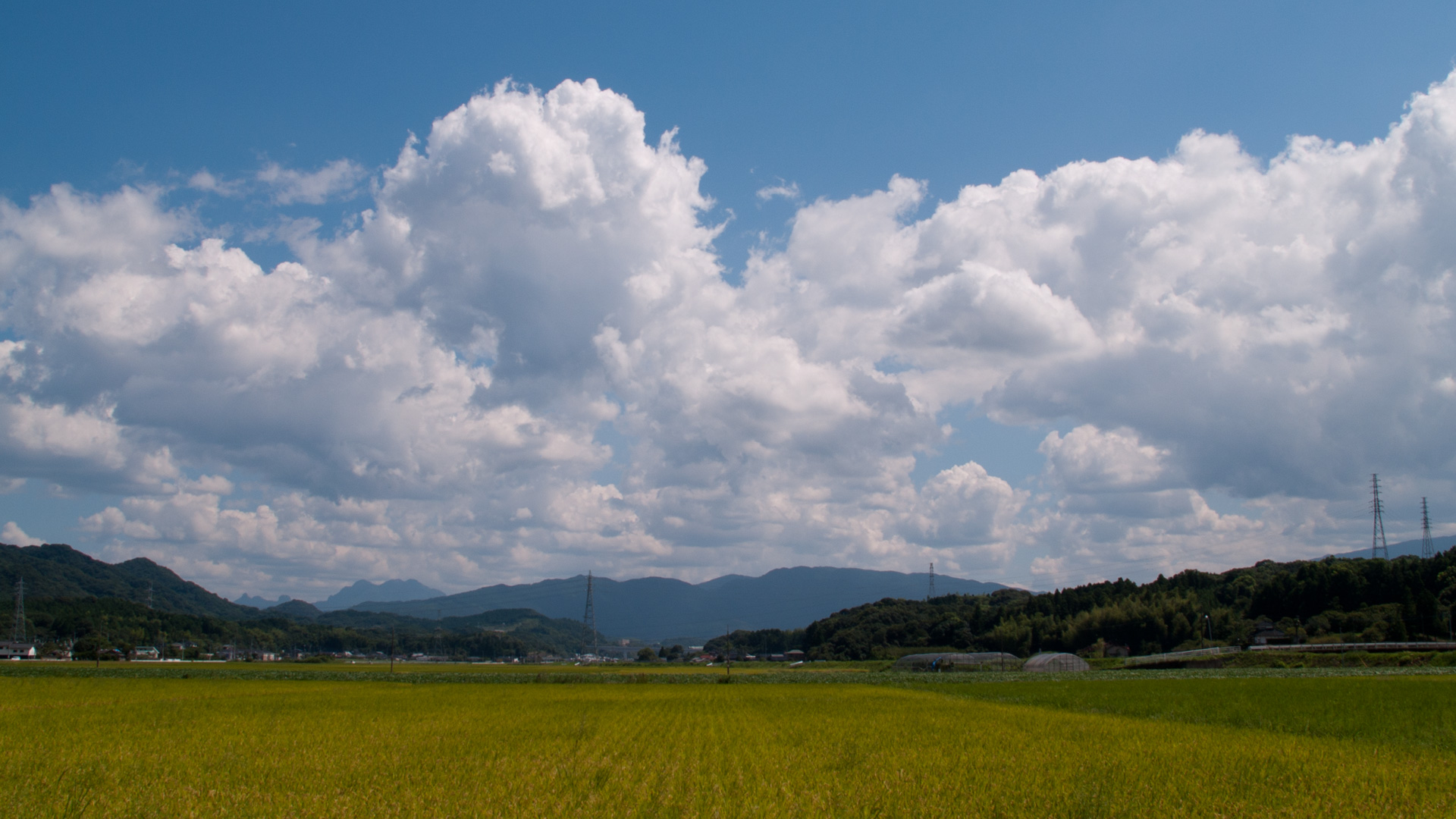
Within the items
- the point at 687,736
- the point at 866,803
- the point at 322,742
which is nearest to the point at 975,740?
the point at 687,736

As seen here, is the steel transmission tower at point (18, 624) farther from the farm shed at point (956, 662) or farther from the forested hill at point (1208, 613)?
the farm shed at point (956, 662)

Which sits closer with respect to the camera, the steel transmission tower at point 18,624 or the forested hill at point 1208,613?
the forested hill at point 1208,613

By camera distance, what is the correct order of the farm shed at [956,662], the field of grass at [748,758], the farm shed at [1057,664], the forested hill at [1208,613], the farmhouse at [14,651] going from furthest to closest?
the farmhouse at [14,651] < the forested hill at [1208,613] < the farm shed at [956,662] < the farm shed at [1057,664] < the field of grass at [748,758]

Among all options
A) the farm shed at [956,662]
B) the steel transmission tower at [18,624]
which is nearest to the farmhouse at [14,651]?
the steel transmission tower at [18,624]

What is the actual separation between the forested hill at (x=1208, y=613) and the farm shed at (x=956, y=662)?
32480mm

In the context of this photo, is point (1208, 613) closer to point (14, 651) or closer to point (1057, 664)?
point (1057, 664)

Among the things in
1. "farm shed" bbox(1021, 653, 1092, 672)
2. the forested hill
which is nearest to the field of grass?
"farm shed" bbox(1021, 653, 1092, 672)

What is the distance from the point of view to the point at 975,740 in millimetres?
21297

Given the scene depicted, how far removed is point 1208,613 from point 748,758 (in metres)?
136

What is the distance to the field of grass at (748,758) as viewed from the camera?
486 inches

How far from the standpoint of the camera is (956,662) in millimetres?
98562

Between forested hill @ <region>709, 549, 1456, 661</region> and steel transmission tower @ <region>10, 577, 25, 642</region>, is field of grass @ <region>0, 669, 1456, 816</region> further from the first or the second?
steel transmission tower @ <region>10, 577, 25, 642</region>

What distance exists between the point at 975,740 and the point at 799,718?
9984 millimetres

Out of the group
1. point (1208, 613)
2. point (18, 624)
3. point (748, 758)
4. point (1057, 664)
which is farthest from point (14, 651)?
point (1208, 613)
